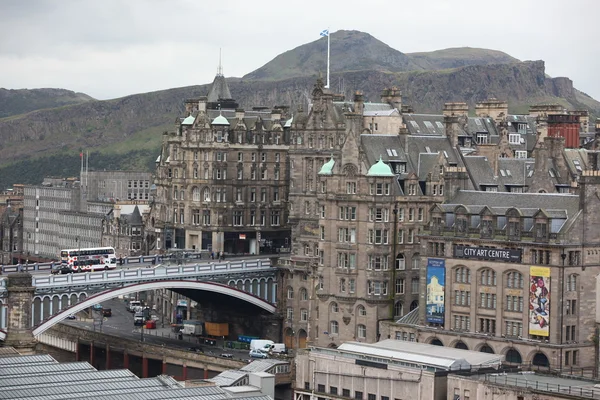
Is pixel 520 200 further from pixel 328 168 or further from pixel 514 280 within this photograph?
pixel 328 168

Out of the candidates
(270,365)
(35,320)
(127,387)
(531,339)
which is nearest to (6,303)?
(35,320)

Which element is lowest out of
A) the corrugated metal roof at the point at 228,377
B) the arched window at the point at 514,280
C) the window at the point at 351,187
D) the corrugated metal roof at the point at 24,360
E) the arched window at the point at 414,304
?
the corrugated metal roof at the point at 228,377

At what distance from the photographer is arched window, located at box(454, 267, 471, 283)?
17900 cm

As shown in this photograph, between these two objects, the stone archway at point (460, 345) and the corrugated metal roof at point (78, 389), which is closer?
the corrugated metal roof at point (78, 389)

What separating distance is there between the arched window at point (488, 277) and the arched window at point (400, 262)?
15.2 m

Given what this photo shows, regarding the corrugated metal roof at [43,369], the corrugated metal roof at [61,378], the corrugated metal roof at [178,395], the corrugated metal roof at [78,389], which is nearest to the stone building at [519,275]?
the corrugated metal roof at [178,395]

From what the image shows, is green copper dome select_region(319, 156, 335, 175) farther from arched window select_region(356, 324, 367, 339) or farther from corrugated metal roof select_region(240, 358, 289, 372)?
corrugated metal roof select_region(240, 358, 289, 372)

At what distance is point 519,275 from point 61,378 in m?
48.9

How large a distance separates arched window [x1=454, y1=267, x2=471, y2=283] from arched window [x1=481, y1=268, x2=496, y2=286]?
1.69m

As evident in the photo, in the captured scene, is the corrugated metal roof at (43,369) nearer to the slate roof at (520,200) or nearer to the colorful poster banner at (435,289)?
the colorful poster banner at (435,289)

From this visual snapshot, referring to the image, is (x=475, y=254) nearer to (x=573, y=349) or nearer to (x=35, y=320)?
(x=573, y=349)

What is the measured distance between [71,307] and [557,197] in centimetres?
5361

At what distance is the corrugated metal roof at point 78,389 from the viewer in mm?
141250

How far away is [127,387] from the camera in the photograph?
146625 mm
